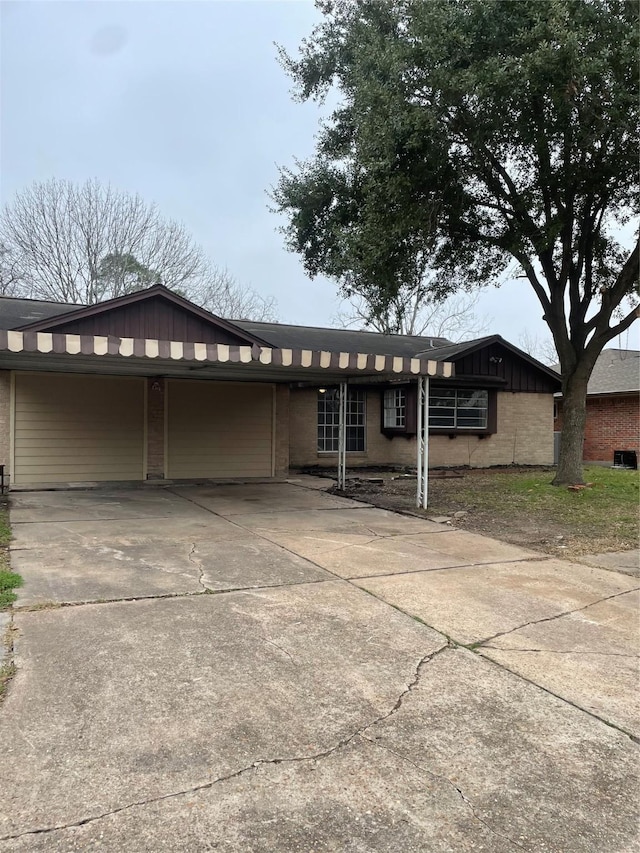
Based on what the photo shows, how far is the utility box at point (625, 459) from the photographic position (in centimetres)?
1855

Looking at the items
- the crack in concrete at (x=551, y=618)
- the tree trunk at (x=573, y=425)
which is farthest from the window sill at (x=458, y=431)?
the crack in concrete at (x=551, y=618)

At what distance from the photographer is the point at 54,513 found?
29.1 ft

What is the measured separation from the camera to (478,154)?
1014cm

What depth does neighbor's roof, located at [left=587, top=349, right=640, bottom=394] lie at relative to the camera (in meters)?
19.5

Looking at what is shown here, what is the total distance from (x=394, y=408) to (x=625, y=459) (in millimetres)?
8478

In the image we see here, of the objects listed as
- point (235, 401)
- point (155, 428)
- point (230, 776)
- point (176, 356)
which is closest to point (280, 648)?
point (230, 776)

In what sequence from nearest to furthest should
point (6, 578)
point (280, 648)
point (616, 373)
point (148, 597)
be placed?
1. point (280, 648)
2. point (148, 597)
3. point (6, 578)
4. point (616, 373)

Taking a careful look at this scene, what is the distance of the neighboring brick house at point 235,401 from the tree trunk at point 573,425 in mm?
2920

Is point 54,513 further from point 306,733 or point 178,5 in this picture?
point 178,5

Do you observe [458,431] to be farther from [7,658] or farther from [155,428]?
[7,658]

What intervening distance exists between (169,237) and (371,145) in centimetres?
2006

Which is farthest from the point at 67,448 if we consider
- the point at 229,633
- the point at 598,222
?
the point at 598,222

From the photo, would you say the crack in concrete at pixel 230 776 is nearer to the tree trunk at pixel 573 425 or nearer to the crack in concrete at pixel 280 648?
the crack in concrete at pixel 280 648

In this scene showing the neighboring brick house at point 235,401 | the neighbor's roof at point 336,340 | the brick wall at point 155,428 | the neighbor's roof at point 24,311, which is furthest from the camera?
the neighbor's roof at point 336,340
